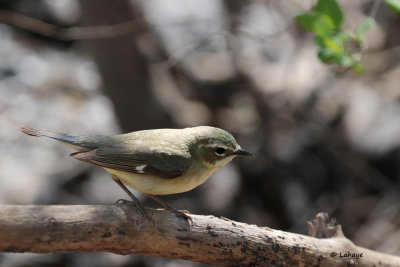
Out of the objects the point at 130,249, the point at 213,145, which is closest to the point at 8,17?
the point at 213,145

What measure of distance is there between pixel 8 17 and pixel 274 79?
4.38m

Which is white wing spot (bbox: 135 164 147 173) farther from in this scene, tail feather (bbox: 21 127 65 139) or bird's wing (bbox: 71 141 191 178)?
tail feather (bbox: 21 127 65 139)

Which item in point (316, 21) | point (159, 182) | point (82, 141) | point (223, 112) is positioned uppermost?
point (223, 112)

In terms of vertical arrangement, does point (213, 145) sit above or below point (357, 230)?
below

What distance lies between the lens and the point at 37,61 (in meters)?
9.23

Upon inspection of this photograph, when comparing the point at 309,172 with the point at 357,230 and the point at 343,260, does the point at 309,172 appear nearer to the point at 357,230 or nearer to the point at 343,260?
the point at 357,230

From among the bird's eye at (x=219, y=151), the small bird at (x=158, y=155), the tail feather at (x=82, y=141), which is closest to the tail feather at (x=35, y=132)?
the small bird at (x=158, y=155)

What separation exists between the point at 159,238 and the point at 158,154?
79cm

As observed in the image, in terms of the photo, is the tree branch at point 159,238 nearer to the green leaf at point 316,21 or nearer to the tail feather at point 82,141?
the tail feather at point 82,141

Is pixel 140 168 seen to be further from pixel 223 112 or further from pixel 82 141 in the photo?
pixel 223 112

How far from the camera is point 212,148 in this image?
430cm

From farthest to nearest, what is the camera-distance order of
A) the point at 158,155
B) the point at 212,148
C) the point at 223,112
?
1. the point at 223,112
2. the point at 212,148
3. the point at 158,155

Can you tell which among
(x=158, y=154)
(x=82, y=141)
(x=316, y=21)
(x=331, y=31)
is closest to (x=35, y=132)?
(x=82, y=141)

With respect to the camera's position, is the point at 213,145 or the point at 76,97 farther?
the point at 76,97
